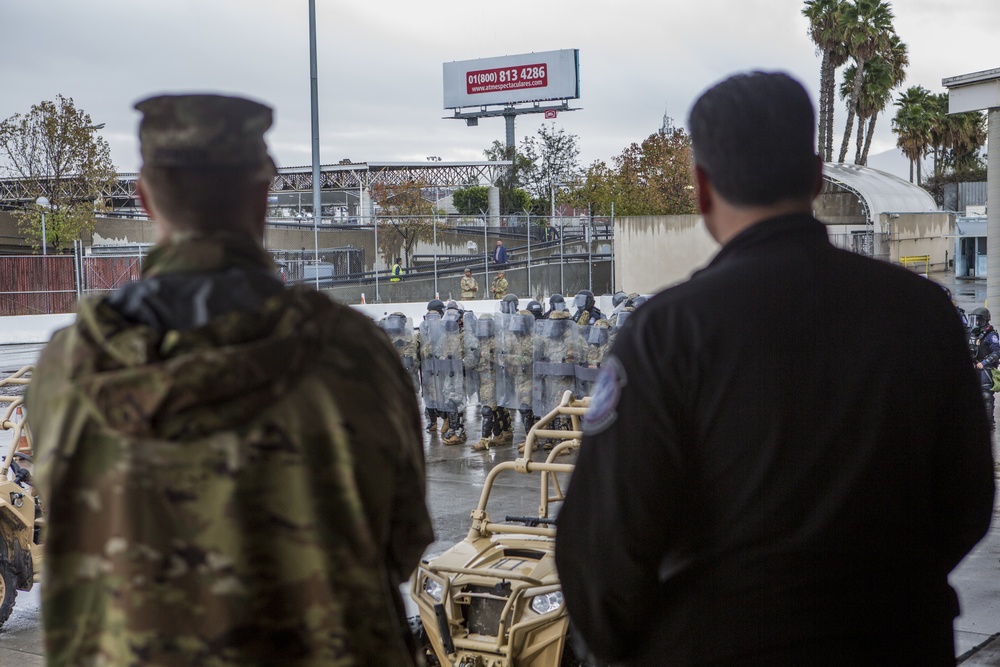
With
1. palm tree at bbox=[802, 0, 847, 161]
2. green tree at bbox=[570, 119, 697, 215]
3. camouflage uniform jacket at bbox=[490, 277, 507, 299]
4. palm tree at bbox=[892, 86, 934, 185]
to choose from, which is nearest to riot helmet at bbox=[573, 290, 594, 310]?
camouflage uniform jacket at bbox=[490, 277, 507, 299]

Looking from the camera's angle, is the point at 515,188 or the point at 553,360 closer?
the point at 553,360

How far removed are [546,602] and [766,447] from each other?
2.65 meters

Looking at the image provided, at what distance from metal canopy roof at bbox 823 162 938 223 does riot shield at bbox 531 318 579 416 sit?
27510 millimetres

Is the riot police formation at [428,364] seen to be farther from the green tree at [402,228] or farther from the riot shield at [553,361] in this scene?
the green tree at [402,228]

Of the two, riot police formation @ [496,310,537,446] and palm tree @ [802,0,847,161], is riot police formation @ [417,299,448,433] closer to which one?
riot police formation @ [496,310,537,446]

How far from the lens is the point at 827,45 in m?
40.5

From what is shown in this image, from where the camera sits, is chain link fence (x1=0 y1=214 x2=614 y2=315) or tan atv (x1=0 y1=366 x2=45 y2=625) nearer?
tan atv (x1=0 y1=366 x2=45 y2=625)

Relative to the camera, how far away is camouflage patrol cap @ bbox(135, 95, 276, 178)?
1.64 meters

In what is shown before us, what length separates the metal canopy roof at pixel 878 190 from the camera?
3697 cm

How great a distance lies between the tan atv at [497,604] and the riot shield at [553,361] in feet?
23.2

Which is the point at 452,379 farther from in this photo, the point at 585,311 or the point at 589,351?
the point at 585,311

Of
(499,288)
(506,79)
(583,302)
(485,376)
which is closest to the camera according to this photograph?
(485,376)

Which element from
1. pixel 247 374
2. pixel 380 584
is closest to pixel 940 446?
pixel 380 584

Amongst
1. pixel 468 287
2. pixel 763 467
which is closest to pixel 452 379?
pixel 763 467
